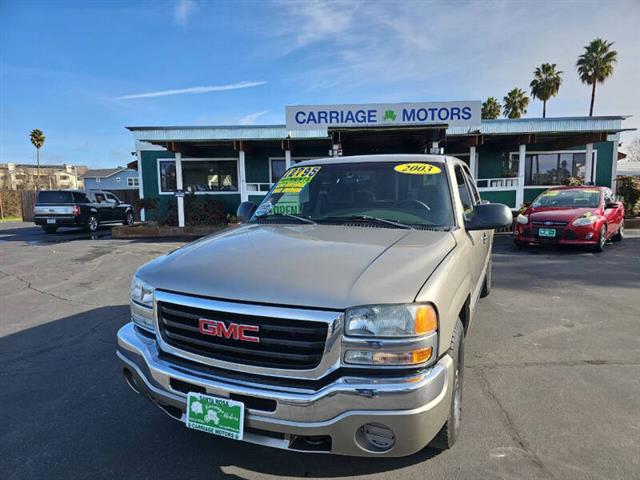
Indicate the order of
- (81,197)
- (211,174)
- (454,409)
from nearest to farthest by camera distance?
(454,409), (81,197), (211,174)

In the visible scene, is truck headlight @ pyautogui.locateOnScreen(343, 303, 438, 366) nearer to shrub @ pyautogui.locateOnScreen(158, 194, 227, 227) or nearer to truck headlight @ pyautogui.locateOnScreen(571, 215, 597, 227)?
truck headlight @ pyautogui.locateOnScreen(571, 215, 597, 227)

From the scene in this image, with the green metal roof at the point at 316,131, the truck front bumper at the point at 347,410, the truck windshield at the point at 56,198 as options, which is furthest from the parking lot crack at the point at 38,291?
the truck windshield at the point at 56,198

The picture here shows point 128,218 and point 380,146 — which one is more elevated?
point 380,146

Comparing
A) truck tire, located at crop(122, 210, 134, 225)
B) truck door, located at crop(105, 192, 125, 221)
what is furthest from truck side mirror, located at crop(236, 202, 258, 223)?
truck tire, located at crop(122, 210, 134, 225)

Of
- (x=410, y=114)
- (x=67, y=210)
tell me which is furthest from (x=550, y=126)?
(x=67, y=210)

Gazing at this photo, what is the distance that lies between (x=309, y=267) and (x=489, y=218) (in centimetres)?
166

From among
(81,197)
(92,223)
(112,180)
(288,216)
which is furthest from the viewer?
(112,180)

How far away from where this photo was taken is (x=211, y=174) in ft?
59.0

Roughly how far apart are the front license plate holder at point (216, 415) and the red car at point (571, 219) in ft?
→ 30.9

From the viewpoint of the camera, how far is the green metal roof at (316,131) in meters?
14.7

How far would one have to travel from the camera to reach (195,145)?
53.3ft

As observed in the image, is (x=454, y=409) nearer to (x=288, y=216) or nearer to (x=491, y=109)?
(x=288, y=216)

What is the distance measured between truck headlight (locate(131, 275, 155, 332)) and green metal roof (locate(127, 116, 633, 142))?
1281 cm

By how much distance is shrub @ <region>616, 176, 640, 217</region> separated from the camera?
15.1 metres
